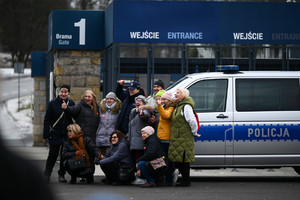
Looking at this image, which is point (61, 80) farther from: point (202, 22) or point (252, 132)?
point (252, 132)

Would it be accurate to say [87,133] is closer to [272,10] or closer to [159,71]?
[159,71]

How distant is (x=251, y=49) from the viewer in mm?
13617

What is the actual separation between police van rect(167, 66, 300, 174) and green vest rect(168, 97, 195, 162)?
20.7 inches

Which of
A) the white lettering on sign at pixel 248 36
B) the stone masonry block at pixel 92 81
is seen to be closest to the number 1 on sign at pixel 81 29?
the stone masonry block at pixel 92 81

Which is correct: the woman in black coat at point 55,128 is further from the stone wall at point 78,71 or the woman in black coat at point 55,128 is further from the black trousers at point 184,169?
the stone wall at point 78,71

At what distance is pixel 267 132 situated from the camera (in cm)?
912

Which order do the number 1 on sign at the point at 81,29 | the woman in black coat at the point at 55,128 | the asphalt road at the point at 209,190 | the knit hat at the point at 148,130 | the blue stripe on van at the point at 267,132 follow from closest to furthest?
the asphalt road at the point at 209,190 → the knit hat at the point at 148,130 → the blue stripe on van at the point at 267,132 → the woman in black coat at the point at 55,128 → the number 1 on sign at the point at 81,29

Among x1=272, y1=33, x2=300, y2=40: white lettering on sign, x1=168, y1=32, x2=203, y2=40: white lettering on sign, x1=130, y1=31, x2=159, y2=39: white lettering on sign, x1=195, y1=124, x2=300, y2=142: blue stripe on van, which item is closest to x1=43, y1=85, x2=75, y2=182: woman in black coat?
x1=195, y1=124, x2=300, y2=142: blue stripe on van

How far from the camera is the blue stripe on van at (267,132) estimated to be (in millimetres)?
9062

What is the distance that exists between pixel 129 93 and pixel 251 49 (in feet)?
16.0

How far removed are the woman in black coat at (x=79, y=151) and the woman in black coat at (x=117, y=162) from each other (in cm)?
22

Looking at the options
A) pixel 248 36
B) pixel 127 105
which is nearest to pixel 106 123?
pixel 127 105

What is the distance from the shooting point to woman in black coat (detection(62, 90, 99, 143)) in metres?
9.46

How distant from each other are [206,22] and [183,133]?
5.32m
